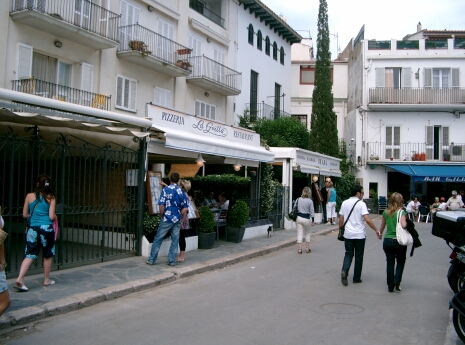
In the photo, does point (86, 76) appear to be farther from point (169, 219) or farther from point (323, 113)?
point (323, 113)

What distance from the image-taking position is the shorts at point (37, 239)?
276 inches

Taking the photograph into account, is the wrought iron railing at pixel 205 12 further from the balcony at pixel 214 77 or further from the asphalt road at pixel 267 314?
the asphalt road at pixel 267 314

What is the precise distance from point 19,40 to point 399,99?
24256mm

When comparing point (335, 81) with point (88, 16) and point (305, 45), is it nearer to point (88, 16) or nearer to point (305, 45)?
point (305, 45)

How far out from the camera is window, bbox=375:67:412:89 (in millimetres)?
31156

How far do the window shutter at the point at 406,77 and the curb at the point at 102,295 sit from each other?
79.9 ft

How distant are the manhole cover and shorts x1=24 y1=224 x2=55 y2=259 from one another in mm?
4381

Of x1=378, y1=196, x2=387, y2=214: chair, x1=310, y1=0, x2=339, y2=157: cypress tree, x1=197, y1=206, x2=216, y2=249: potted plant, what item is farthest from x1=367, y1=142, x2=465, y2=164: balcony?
x1=197, y1=206, x2=216, y2=249: potted plant

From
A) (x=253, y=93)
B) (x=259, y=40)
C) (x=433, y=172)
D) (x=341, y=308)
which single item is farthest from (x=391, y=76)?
(x=341, y=308)

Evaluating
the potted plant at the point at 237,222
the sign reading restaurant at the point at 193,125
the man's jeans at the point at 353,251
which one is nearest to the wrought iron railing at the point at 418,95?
the sign reading restaurant at the point at 193,125

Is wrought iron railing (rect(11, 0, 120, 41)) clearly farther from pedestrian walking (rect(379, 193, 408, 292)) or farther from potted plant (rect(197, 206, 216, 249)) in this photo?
pedestrian walking (rect(379, 193, 408, 292))

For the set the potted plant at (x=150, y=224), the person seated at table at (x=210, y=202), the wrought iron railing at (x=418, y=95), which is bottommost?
the potted plant at (x=150, y=224)

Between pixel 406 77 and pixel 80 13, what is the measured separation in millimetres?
22826

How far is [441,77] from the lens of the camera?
31.1 m
